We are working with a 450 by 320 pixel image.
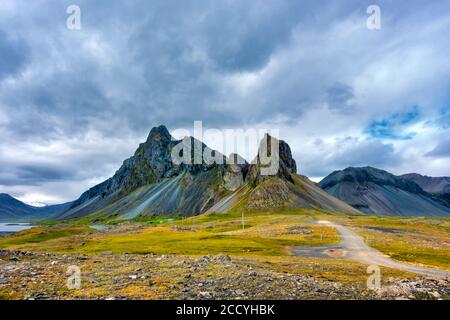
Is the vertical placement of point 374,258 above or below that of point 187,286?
below

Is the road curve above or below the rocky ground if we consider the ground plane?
below

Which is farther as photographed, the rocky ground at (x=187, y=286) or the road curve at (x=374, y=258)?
the road curve at (x=374, y=258)

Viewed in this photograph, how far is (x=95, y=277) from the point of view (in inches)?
1375

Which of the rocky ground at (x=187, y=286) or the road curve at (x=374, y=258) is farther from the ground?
the rocky ground at (x=187, y=286)

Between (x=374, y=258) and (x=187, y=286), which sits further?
(x=374, y=258)

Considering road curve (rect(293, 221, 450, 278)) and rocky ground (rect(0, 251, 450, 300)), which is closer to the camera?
rocky ground (rect(0, 251, 450, 300))
